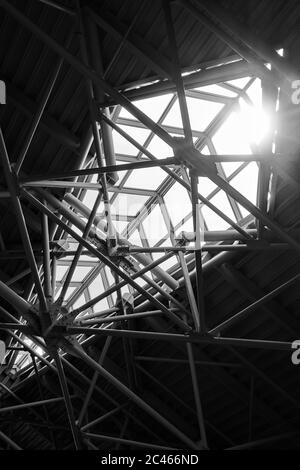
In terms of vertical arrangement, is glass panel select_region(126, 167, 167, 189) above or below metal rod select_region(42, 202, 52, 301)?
above

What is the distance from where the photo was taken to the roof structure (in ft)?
41.4

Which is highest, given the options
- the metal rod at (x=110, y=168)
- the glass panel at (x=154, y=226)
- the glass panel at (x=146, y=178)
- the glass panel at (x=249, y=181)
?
the glass panel at (x=146, y=178)

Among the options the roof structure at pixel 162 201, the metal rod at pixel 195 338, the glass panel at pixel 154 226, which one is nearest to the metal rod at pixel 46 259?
the roof structure at pixel 162 201

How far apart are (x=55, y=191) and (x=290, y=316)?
25.5 ft

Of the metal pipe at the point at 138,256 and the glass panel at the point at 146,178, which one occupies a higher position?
the glass panel at the point at 146,178

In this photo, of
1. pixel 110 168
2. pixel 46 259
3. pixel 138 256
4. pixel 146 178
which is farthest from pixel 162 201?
pixel 110 168

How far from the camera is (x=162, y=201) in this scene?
67.9 ft

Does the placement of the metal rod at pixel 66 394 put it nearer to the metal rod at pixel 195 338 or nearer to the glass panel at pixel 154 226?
the metal rod at pixel 195 338

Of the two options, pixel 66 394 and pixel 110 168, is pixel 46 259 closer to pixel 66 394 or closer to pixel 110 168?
pixel 66 394

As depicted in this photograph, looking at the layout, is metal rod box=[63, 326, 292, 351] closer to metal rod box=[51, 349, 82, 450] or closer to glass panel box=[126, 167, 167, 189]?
metal rod box=[51, 349, 82, 450]

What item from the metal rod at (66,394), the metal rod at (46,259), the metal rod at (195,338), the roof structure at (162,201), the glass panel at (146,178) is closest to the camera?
the roof structure at (162,201)

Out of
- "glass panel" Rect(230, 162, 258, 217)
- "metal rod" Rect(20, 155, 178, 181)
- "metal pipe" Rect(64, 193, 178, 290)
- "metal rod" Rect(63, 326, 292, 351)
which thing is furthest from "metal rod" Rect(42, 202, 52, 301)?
"glass panel" Rect(230, 162, 258, 217)

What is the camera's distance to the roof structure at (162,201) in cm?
1261
